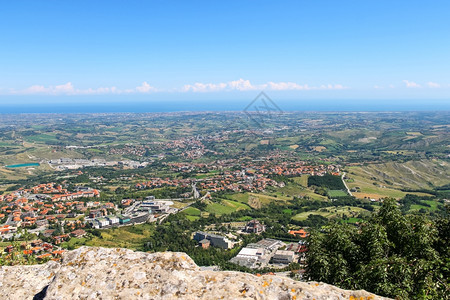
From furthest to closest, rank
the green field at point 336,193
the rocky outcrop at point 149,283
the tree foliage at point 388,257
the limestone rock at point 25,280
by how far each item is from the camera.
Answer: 1. the green field at point 336,193
2. the tree foliage at point 388,257
3. the limestone rock at point 25,280
4. the rocky outcrop at point 149,283

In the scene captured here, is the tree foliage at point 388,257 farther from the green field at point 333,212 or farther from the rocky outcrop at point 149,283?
the green field at point 333,212

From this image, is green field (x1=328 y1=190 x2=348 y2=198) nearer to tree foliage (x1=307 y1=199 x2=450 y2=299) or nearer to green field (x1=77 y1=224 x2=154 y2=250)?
green field (x1=77 y1=224 x2=154 y2=250)

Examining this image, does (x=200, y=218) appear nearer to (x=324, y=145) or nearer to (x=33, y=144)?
(x=324, y=145)

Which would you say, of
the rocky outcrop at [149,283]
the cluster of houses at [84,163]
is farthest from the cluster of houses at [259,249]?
the cluster of houses at [84,163]

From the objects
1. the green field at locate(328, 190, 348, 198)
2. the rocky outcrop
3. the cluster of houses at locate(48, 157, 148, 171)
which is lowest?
the green field at locate(328, 190, 348, 198)

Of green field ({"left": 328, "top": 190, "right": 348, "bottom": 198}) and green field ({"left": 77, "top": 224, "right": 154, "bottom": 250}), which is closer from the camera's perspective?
green field ({"left": 77, "top": 224, "right": 154, "bottom": 250})

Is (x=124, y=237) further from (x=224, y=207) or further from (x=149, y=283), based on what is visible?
(x=149, y=283)

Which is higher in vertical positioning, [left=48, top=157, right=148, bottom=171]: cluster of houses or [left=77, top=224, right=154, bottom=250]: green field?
[left=77, top=224, right=154, bottom=250]: green field

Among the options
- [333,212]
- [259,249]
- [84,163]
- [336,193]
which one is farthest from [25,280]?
[84,163]

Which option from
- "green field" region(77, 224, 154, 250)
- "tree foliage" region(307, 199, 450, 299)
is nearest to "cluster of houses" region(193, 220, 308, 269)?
"green field" region(77, 224, 154, 250)
